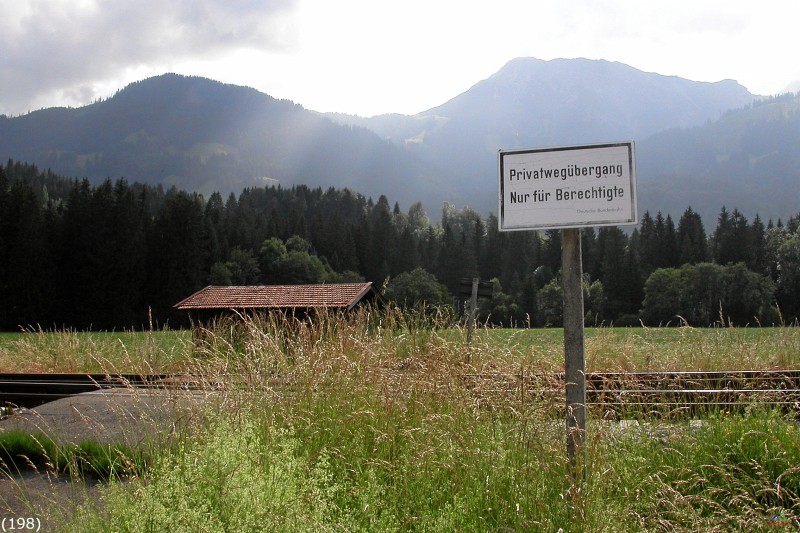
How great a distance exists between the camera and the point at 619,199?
4480 mm

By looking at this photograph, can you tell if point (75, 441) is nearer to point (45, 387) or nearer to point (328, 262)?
point (45, 387)

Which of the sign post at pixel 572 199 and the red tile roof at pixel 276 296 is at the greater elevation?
the sign post at pixel 572 199

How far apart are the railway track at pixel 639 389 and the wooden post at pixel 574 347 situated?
1.09ft

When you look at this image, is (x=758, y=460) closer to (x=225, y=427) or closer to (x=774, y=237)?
(x=225, y=427)

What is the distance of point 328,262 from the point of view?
108438 mm

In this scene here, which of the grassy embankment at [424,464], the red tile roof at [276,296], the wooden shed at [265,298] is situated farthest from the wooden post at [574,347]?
the wooden shed at [265,298]

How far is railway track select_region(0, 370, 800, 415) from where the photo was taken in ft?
17.6

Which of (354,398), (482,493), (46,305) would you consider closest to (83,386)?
(354,398)

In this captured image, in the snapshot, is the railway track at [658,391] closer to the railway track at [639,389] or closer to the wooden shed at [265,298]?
the railway track at [639,389]

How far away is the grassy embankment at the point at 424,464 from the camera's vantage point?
3.76 metres

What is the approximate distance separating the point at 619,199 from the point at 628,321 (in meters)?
89.3

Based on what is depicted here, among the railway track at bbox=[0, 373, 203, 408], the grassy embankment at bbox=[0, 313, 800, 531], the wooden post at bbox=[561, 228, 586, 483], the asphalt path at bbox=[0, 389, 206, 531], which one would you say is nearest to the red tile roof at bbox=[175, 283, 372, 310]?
the railway track at bbox=[0, 373, 203, 408]

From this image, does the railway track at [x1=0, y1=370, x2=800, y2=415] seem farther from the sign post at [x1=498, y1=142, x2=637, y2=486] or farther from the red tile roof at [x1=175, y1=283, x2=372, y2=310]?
the red tile roof at [x1=175, y1=283, x2=372, y2=310]

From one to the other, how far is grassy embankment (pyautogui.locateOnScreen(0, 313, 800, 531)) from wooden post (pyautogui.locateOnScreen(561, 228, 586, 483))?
→ 0.14 meters
